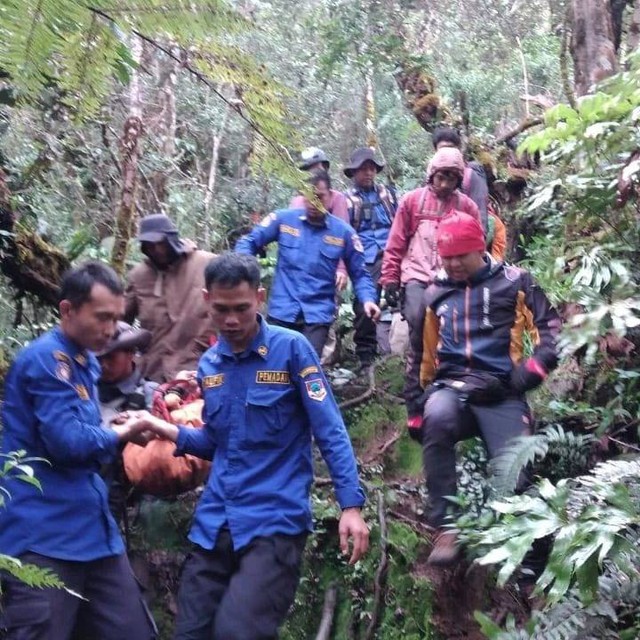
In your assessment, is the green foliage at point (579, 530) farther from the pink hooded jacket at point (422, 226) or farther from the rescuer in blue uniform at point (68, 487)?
the pink hooded jacket at point (422, 226)

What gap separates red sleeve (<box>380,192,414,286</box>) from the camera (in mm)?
6879

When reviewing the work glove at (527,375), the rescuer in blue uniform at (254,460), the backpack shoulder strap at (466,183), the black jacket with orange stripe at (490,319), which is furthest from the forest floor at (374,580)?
the backpack shoulder strap at (466,183)

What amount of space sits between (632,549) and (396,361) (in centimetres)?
539

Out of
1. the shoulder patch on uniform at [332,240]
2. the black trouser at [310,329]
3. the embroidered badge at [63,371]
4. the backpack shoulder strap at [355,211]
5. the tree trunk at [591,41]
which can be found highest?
the tree trunk at [591,41]

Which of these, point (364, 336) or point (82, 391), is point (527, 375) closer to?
point (82, 391)

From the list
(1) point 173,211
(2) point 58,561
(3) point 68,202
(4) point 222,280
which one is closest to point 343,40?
(1) point 173,211

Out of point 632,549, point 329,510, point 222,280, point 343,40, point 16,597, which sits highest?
point 343,40

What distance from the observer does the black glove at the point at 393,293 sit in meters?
7.17

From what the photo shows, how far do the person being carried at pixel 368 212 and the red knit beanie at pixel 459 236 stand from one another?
3681 mm

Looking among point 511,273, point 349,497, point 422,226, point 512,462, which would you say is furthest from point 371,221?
point 349,497

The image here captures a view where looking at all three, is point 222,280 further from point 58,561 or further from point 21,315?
point 21,315

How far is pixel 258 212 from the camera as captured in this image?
14773mm

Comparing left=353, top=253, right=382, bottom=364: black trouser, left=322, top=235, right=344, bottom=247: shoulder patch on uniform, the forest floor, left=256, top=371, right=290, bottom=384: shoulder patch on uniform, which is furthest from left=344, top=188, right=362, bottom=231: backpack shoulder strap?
left=256, top=371, right=290, bottom=384: shoulder patch on uniform

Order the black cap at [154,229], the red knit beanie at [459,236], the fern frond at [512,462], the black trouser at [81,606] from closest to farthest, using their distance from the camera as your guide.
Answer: the black trouser at [81,606]
the fern frond at [512,462]
the red knit beanie at [459,236]
the black cap at [154,229]
